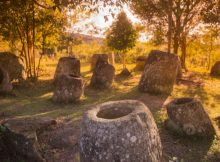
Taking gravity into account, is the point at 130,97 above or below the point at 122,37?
below

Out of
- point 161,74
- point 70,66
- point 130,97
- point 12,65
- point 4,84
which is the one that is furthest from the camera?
point 12,65

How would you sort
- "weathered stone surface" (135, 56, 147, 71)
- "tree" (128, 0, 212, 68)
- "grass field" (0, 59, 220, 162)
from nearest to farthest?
"grass field" (0, 59, 220, 162)
"tree" (128, 0, 212, 68)
"weathered stone surface" (135, 56, 147, 71)

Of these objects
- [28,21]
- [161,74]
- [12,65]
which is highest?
[28,21]

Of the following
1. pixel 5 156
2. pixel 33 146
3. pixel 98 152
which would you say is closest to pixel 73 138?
pixel 33 146

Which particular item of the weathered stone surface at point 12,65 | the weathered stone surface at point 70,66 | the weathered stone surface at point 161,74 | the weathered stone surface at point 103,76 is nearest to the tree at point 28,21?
the weathered stone surface at point 12,65

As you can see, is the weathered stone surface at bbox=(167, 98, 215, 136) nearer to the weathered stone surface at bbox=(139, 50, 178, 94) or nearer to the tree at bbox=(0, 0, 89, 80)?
the weathered stone surface at bbox=(139, 50, 178, 94)

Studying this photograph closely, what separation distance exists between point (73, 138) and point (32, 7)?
10398 mm

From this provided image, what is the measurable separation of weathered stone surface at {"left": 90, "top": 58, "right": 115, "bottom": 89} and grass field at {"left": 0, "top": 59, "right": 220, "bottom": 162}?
43 cm

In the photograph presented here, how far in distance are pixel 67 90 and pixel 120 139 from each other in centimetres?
748

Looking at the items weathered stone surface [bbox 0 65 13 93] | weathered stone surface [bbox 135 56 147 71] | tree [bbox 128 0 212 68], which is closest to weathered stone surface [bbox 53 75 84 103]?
weathered stone surface [bbox 0 65 13 93]

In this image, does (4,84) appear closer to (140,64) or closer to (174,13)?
(174,13)

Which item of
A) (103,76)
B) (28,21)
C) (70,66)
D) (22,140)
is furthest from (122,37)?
(22,140)

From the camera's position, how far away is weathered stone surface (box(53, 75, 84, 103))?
41.7 ft

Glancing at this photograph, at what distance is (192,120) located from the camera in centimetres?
864
